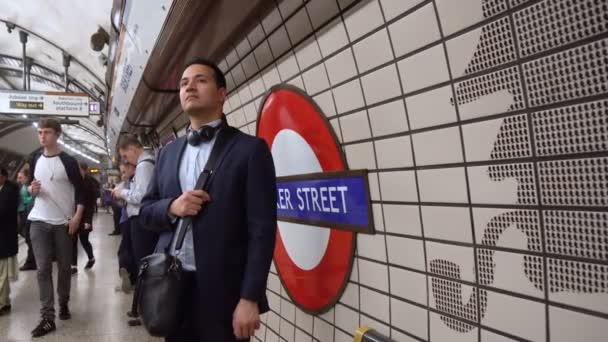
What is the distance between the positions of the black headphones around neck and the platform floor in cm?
215

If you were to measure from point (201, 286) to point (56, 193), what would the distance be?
8.19 feet

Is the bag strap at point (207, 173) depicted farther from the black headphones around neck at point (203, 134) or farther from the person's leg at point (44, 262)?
the person's leg at point (44, 262)

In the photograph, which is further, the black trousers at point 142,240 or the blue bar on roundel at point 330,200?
the black trousers at point 142,240

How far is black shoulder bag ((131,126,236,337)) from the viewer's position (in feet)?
4.14

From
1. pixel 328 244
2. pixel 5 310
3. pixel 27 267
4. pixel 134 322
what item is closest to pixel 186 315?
pixel 328 244

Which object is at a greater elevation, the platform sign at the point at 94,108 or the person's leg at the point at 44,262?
the platform sign at the point at 94,108

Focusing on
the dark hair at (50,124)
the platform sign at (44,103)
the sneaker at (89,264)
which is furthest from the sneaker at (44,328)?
the platform sign at (44,103)

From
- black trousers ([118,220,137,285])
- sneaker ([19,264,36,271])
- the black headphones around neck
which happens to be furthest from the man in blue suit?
sneaker ([19,264,36,271])

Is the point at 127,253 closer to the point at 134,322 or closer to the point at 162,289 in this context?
the point at 134,322

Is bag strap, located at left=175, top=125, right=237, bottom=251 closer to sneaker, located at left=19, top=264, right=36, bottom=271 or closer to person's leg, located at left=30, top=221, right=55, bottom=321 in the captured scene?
person's leg, located at left=30, top=221, right=55, bottom=321

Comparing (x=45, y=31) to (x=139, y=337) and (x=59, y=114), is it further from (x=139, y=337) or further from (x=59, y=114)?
(x=139, y=337)

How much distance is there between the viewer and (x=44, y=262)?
2996 millimetres

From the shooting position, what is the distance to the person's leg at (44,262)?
118 inches

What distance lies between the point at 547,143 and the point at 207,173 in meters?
1.06
